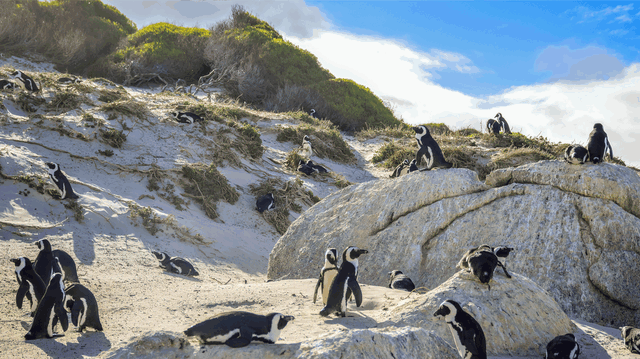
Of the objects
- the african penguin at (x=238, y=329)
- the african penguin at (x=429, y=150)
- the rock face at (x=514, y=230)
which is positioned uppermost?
the african penguin at (x=429, y=150)

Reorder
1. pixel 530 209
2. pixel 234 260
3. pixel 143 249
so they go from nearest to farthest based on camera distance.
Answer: pixel 530 209
pixel 143 249
pixel 234 260

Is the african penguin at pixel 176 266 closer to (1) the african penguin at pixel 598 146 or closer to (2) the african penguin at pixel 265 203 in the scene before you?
(2) the african penguin at pixel 265 203

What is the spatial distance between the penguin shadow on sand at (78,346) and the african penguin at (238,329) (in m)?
1.86

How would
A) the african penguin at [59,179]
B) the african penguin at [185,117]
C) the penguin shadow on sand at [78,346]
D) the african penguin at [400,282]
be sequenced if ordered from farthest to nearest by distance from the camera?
1. the african penguin at [185,117]
2. the african penguin at [59,179]
3. the african penguin at [400,282]
4. the penguin shadow on sand at [78,346]

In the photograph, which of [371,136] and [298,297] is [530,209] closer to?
[298,297]

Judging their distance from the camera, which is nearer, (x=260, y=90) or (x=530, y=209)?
(x=530, y=209)

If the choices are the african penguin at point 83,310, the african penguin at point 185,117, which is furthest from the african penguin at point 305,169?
the african penguin at point 83,310

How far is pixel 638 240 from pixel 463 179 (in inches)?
92.7

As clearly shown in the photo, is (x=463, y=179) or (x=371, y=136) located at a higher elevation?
(x=371, y=136)

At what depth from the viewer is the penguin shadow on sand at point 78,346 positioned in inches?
162

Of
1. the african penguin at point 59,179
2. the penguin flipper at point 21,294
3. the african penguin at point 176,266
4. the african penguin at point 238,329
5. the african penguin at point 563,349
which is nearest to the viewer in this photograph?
the african penguin at point 238,329

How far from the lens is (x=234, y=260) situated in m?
9.96

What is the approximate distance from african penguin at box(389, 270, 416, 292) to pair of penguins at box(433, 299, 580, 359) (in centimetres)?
169

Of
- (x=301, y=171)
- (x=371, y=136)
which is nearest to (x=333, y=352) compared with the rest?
(x=301, y=171)
